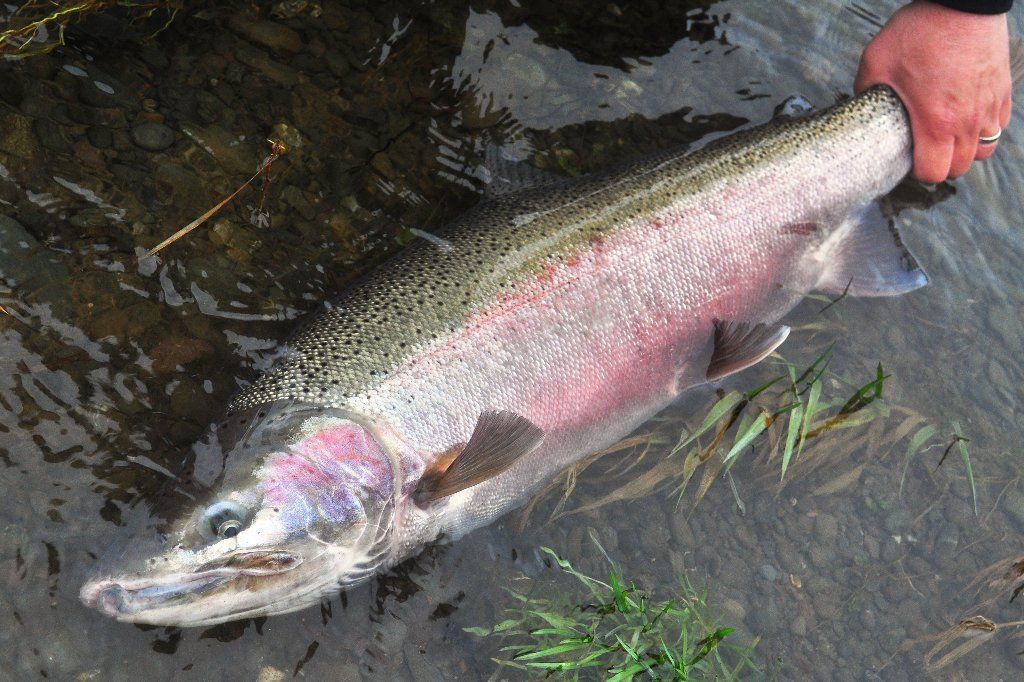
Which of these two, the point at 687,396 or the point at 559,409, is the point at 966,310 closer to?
the point at 687,396

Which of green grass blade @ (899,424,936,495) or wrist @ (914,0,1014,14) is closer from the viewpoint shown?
wrist @ (914,0,1014,14)

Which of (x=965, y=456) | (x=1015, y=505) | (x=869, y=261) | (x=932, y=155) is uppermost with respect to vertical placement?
(x=932, y=155)

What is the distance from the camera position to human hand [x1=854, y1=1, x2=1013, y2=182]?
345 centimetres

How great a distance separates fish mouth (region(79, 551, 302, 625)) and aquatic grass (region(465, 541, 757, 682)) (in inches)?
34.2

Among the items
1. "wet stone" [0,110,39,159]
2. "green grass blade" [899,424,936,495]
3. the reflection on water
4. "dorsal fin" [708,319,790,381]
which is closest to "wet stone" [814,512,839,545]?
the reflection on water

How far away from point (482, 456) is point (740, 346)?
1143 mm

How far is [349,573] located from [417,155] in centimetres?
190

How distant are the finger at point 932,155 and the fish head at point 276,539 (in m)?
2.63

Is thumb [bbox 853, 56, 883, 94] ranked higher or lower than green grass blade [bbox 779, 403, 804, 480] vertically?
higher

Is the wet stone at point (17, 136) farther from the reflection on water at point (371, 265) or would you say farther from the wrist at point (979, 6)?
the wrist at point (979, 6)

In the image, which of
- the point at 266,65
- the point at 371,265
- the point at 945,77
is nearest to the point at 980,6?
the point at 945,77

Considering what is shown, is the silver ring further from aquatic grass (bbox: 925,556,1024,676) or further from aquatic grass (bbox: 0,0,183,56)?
aquatic grass (bbox: 0,0,183,56)

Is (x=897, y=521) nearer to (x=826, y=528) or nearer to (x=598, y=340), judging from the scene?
(x=826, y=528)

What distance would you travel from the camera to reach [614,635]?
299 cm
